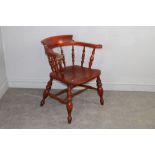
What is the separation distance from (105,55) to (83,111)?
2.40 ft

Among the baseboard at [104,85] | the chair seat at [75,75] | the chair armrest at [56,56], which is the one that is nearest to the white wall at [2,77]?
the baseboard at [104,85]

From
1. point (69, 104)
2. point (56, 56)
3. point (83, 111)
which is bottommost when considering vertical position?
point (83, 111)

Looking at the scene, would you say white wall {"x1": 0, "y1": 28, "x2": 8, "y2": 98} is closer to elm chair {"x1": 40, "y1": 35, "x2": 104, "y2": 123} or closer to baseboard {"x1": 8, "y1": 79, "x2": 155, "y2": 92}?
baseboard {"x1": 8, "y1": 79, "x2": 155, "y2": 92}

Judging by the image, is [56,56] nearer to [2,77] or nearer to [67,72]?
[67,72]

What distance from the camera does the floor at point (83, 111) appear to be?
207 cm

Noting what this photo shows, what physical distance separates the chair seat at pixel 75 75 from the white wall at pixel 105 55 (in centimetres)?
46

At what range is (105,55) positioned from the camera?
2604 millimetres

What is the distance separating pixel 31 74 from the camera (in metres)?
2.76

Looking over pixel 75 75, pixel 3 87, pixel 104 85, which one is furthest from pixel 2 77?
pixel 104 85

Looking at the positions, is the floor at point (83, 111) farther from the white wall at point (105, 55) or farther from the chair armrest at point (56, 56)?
the chair armrest at point (56, 56)

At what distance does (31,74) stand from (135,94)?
1.28m

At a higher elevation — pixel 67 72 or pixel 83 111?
pixel 67 72
